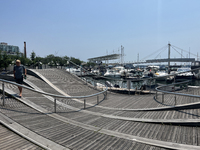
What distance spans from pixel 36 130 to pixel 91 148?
1.76 meters

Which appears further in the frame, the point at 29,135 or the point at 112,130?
the point at 112,130

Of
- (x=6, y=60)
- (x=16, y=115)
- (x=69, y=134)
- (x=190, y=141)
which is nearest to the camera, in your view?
(x=190, y=141)

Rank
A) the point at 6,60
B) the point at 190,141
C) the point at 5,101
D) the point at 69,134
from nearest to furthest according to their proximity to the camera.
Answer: the point at 190,141
the point at 69,134
the point at 5,101
the point at 6,60

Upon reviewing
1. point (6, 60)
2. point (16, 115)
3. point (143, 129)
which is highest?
point (6, 60)

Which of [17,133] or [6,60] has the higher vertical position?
[6,60]

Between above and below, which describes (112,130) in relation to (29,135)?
below

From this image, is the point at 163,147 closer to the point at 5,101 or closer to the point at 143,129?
the point at 143,129

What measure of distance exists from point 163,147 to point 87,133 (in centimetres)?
202

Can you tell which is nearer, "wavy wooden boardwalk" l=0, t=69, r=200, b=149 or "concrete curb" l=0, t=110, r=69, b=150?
"concrete curb" l=0, t=110, r=69, b=150

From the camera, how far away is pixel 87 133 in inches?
Result: 154

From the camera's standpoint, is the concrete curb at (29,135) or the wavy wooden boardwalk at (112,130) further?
the wavy wooden boardwalk at (112,130)

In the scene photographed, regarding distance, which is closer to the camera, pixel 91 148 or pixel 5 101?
pixel 91 148

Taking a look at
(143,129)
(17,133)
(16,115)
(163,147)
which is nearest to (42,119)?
(16,115)

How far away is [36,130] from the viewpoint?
3793mm
